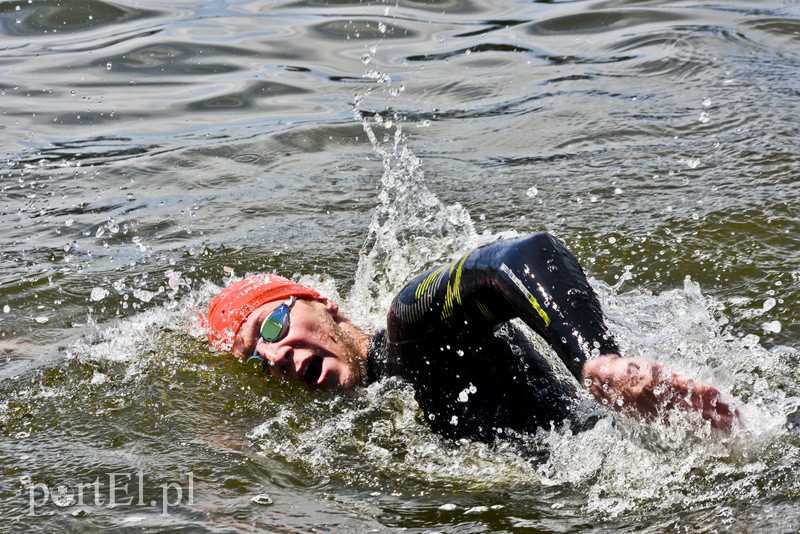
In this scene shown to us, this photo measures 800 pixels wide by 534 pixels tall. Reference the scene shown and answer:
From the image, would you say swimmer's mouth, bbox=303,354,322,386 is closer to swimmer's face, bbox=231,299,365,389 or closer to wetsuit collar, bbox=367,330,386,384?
swimmer's face, bbox=231,299,365,389

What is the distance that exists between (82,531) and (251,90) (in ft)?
23.5

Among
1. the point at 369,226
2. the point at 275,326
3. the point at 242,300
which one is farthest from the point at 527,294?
the point at 369,226

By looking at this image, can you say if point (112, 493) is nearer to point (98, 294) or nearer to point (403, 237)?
point (98, 294)

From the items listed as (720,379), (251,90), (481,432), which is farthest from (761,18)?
(481,432)

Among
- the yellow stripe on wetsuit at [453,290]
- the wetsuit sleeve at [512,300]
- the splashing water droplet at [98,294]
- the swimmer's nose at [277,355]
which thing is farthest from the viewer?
the splashing water droplet at [98,294]

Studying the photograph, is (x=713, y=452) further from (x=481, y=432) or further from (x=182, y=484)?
(x=182, y=484)

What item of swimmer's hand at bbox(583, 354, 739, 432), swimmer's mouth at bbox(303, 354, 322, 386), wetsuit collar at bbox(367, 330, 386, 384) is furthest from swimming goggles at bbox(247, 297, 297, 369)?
swimmer's hand at bbox(583, 354, 739, 432)

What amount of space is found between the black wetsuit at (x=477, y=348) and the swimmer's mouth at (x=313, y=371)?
0.79ft

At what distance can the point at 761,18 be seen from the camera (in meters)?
10.3

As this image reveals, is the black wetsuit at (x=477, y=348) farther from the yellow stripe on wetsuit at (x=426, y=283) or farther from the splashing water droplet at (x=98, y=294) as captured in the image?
the splashing water droplet at (x=98, y=294)

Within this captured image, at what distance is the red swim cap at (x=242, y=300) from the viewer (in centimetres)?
454

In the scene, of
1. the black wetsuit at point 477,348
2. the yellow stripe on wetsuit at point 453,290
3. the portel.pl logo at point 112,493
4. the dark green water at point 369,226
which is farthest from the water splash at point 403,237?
the portel.pl logo at point 112,493

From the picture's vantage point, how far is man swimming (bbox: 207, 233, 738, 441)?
2916mm

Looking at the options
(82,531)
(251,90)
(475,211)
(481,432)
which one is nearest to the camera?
(82,531)
